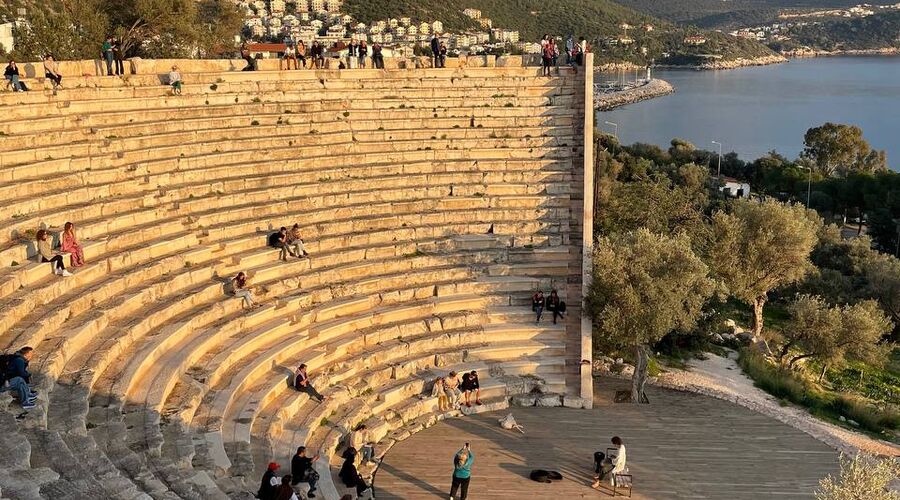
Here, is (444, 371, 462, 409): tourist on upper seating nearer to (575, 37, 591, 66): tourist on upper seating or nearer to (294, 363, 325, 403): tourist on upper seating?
(294, 363, 325, 403): tourist on upper seating

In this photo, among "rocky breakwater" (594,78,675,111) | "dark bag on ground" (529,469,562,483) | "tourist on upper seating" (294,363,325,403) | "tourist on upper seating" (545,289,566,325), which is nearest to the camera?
"dark bag on ground" (529,469,562,483)

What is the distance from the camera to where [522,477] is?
39.5 ft

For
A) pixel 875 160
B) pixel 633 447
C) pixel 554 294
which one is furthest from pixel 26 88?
pixel 875 160

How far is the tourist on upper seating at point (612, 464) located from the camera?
1165 cm

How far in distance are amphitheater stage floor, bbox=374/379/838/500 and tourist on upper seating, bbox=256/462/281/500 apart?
2.68 m

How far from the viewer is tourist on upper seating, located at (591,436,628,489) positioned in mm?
11648

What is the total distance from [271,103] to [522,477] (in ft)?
37.6

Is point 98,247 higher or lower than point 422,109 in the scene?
lower

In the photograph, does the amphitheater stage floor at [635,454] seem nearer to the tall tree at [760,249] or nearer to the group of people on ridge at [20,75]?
the tall tree at [760,249]

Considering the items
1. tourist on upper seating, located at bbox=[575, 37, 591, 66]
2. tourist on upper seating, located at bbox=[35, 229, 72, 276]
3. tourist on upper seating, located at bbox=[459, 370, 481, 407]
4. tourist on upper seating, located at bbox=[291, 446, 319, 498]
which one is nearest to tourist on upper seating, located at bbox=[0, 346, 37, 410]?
tourist on upper seating, located at bbox=[35, 229, 72, 276]

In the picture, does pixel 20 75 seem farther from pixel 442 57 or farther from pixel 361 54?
pixel 442 57

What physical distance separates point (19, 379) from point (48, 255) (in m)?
3.63

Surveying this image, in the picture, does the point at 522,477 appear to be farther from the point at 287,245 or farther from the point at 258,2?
the point at 258,2

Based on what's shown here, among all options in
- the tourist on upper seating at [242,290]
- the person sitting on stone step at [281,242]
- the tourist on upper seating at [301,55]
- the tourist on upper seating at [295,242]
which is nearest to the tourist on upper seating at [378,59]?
the tourist on upper seating at [301,55]
